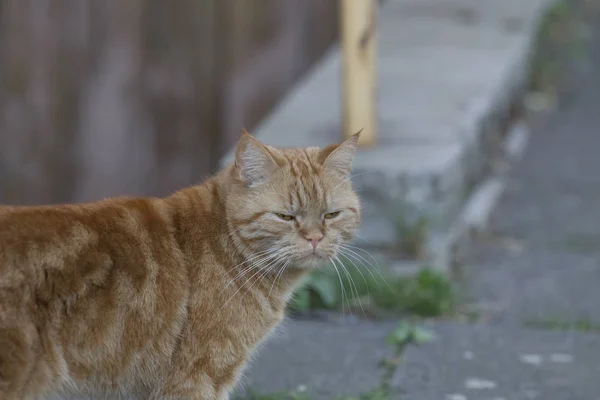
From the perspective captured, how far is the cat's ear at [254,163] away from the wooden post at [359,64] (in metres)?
2.07

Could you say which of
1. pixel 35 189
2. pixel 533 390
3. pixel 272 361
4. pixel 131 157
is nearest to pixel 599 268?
pixel 533 390

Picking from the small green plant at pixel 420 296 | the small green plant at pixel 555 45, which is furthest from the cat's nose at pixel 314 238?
the small green plant at pixel 555 45

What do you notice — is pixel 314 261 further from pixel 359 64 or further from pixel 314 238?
pixel 359 64

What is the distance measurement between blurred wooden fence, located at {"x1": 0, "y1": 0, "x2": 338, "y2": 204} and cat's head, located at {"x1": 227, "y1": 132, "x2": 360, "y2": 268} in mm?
1835

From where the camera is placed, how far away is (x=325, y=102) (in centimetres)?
686

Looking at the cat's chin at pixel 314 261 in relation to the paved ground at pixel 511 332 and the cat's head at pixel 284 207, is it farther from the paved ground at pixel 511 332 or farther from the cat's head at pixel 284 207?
the paved ground at pixel 511 332

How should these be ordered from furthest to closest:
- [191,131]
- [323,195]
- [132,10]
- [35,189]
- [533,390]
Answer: [191,131]
[132,10]
[35,189]
[533,390]
[323,195]

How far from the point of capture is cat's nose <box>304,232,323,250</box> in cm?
383

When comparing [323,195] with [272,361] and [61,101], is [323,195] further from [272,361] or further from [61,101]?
[61,101]

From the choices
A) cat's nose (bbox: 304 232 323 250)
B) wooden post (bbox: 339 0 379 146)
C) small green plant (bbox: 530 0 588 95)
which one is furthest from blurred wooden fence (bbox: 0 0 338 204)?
small green plant (bbox: 530 0 588 95)

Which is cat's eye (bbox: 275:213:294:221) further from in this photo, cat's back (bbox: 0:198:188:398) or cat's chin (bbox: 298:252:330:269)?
cat's back (bbox: 0:198:188:398)

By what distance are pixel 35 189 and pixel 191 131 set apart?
1.42 metres

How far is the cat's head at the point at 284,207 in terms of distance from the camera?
3.83 meters

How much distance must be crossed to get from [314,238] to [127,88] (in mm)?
2576
